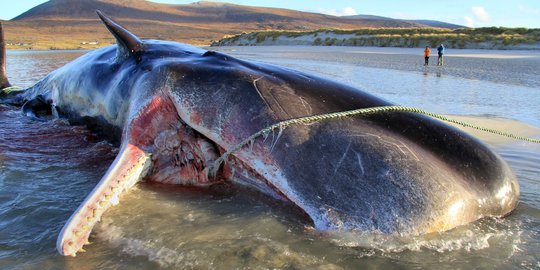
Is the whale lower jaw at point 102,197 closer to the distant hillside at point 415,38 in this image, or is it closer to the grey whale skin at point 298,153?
the grey whale skin at point 298,153

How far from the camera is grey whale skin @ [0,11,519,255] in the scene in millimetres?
2543

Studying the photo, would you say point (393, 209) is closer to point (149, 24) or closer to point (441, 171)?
point (441, 171)

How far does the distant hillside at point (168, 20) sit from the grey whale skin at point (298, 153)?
72.4 metres

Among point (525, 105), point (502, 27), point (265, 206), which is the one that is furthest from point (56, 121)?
point (502, 27)

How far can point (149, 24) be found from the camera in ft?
289

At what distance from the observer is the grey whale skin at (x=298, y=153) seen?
254 centimetres

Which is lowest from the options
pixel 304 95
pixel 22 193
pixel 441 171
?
pixel 22 193

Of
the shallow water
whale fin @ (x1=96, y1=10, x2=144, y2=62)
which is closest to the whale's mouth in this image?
the shallow water

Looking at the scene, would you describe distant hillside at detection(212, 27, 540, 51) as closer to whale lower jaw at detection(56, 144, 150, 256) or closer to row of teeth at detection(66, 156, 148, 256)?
whale lower jaw at detection(56, 144, 150, 256)

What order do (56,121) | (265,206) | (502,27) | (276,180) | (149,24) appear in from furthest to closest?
(149,24)
(502,27)
(56,121)
(265,206)
(276,180)

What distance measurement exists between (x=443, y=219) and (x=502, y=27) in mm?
45990

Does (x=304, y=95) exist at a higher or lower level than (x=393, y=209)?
higher

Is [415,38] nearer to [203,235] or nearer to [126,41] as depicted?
[126,41]

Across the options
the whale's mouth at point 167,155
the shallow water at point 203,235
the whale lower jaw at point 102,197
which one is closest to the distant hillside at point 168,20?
the shallow water at point 203,235
